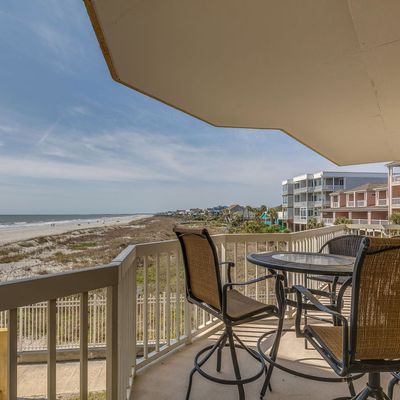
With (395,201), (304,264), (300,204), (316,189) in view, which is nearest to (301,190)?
(300,204)

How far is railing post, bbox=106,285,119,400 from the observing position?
1.45m

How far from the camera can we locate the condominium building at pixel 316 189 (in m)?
31.5

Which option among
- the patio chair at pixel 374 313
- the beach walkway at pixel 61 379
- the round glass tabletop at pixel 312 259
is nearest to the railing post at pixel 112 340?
the patio chair at pixel 374 313

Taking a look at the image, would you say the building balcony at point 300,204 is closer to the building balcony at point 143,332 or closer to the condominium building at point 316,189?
the condominium building at point 316,189

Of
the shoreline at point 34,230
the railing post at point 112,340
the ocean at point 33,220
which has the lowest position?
the shoreline at point 34,230

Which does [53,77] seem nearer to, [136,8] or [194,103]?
[194,103]

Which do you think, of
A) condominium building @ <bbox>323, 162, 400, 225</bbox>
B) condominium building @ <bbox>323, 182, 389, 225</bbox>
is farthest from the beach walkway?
condominium building @ <bbox>323, 182, 389, 225</bbox>

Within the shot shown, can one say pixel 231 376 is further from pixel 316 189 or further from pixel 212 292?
pixel 316 189

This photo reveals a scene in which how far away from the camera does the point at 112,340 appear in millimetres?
1461

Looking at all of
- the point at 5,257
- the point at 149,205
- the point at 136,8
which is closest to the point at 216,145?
the point at 149,205

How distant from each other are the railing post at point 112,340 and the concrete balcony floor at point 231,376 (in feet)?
2.31

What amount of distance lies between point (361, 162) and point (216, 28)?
4.76m

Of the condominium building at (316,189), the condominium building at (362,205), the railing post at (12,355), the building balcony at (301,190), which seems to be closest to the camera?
the railing post at (12,355)

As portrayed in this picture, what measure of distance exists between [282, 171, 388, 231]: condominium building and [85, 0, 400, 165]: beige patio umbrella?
2848cm
